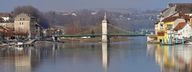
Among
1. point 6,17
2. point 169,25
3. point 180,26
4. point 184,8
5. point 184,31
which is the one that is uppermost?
point 184,8

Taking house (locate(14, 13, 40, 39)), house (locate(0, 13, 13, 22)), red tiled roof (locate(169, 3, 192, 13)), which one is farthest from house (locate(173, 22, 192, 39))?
house (locate(0, 13, 13, 22))

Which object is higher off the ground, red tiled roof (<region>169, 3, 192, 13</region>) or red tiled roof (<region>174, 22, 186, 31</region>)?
red tiled roof (<region>169, 3, 192, 13</region>)

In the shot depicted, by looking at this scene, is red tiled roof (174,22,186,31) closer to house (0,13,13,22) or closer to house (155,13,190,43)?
house (155,13,190,43)

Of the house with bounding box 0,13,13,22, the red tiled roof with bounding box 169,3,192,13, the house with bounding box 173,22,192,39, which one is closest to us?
the house with bounding box 173,22,192,39

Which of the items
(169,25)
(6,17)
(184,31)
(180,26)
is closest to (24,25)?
(6,17)

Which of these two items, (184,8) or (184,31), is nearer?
(184,31)

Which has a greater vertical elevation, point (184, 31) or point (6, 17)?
point (6, 17)

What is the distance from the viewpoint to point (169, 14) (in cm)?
6372

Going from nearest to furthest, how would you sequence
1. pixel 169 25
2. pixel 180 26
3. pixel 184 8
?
pixel 180 26, pixel 169 25, pixel 184 8

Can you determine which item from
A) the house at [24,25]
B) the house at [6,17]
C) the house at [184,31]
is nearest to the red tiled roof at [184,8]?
the house at [184,31]

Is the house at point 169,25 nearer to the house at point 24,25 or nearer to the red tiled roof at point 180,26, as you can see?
the red tiled roof at point 180,26

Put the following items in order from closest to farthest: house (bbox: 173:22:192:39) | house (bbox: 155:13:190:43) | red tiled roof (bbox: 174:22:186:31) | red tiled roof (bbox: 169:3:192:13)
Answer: house (bbox: 173:22:192:39) < red tiled roof (bbox: 174:22:186:31) < house (bbox: 155:13:190:43) < red tiled roof (bbox: 169:3:192:13)

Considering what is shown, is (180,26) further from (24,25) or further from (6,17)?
(6,17)

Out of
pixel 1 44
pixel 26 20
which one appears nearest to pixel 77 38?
pixel 26 20
